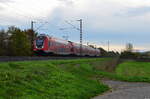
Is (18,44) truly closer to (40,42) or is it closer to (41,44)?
(40,42)

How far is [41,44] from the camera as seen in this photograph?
5488cm

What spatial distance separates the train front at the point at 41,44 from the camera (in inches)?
2146

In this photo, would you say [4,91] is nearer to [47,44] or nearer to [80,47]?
[47,44]

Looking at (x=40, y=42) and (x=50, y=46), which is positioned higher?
(x=40, y=42)

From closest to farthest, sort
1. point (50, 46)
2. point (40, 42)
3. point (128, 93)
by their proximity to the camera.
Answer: point (128, 93) < point (40, 42) < point (50, 46)

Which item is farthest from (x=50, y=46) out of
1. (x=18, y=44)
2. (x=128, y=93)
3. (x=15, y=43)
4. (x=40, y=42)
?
(x=128, y=93)

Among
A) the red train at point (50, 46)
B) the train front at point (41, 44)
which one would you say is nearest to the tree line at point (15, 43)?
the red train at point (50, 46)

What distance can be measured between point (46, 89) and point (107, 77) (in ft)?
53.0

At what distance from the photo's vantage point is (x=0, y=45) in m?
68.8

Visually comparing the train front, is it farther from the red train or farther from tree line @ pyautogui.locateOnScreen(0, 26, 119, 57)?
A: tree line @ pyautogui.locateOnScreen(0, 26, 119, 57)

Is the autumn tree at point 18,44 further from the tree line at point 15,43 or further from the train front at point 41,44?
the train front at point 41,44

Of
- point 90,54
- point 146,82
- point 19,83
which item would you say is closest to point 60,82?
point 19,83

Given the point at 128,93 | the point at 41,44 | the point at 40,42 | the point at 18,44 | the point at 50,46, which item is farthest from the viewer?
the point at 18,44

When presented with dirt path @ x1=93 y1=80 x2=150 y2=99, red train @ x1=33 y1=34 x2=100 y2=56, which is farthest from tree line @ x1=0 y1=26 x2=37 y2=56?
dirt path @ x1=93 y1=80 x2=150 y2=99
